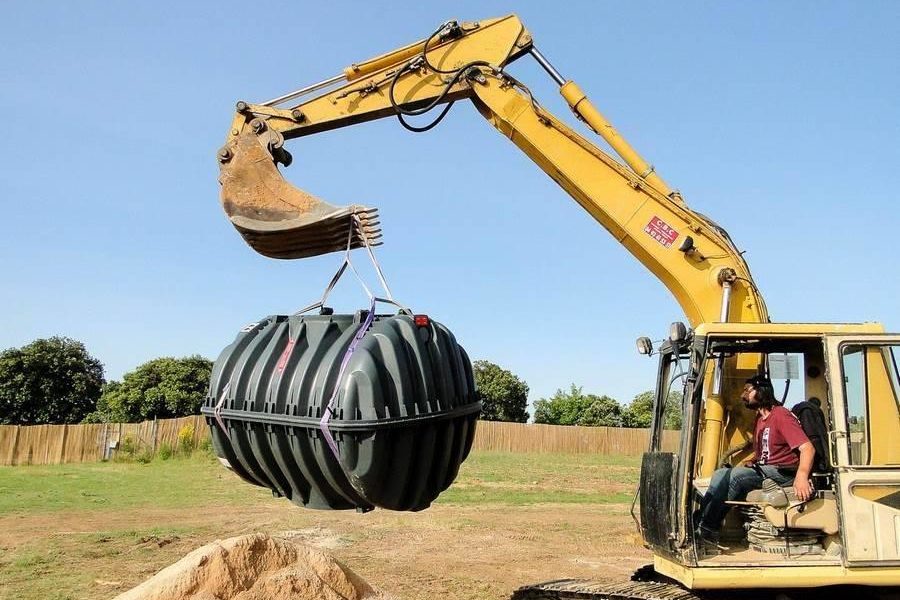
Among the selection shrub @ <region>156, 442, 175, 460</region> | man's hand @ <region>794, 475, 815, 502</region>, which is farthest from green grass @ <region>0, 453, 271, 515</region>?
man's hand @ <region>794, 475, 815, 502</region>

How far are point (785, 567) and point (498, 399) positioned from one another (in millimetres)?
55274

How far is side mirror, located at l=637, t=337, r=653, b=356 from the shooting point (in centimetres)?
635

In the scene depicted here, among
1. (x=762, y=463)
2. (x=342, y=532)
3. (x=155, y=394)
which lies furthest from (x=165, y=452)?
(x=762, y=463)

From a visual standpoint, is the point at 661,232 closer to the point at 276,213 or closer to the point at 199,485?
the point at 276,213

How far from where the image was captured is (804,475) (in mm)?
5387

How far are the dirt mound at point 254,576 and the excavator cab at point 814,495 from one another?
3.08 meters

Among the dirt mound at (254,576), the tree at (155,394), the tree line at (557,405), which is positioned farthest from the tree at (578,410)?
the dirt mound at (254,576)

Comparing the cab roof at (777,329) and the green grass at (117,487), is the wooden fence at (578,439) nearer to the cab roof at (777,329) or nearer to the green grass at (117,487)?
the green grass at (117,487)

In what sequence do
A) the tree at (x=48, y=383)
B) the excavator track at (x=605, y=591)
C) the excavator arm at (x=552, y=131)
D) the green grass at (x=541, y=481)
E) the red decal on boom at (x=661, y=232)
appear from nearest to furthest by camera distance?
the excavator track at (x=605, y=591) → the excavator arm at (x=552, y=131) → the red decal on boom at (x=661, y=232) → the green grass at (x=541, y=481) → the tree at (x=48, y=383)

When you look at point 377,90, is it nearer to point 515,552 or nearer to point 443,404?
point 443,404

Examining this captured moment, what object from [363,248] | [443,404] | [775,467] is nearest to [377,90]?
[363,248]

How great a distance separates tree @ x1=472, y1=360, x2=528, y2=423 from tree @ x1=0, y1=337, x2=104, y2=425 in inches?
1018

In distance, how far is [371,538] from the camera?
13602mm

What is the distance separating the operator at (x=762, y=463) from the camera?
5613 mm
